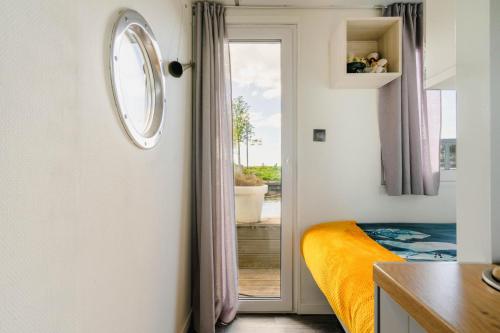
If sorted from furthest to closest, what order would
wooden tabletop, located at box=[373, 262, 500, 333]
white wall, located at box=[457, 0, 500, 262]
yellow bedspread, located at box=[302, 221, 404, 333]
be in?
yellow bedspread, located at box=[302, 221, 404, 333] < white wall, located at box=[457, 0, 500, 262] < wooden tabletop, located at box=[373, 262, 500, 333]

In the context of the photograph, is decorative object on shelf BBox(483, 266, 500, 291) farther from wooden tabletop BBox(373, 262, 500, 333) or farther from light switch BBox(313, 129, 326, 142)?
light switch BBox(313, 129, 326, 142)

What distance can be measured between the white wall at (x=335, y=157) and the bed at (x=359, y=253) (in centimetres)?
14

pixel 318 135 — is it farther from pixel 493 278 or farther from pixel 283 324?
pixel 493 278

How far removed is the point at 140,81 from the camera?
1488 millimetres

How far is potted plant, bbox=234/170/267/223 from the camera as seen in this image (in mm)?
2475

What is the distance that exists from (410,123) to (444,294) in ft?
6.90

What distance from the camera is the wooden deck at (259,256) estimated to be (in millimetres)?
2465

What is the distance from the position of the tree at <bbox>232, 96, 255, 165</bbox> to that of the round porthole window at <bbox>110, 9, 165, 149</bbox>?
3.05ft

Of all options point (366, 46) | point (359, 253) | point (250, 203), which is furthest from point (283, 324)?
point (366, 46)

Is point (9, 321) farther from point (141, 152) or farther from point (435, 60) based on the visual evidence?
point (435, 60)

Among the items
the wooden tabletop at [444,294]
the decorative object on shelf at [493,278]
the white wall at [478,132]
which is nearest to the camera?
the wooden tabletop at [444,294]

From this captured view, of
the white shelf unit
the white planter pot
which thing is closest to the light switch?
the white shelf unit

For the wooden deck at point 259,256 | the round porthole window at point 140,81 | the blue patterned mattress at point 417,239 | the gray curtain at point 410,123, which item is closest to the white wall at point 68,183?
the round porthole window at point 140,81

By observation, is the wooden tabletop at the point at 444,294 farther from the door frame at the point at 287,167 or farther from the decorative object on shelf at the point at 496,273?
the door frame at the point at 287,167
